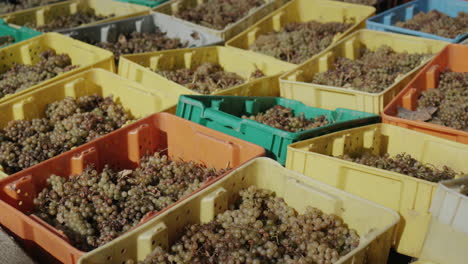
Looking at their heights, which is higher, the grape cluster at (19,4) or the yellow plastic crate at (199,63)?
the grape cluster at (19,4)

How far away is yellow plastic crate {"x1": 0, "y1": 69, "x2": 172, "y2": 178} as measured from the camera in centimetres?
351

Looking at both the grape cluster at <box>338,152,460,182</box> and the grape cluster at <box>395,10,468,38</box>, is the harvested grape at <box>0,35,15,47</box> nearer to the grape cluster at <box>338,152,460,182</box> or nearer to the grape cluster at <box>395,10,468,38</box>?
the grape cluster at <box>338,152,460,182</box>

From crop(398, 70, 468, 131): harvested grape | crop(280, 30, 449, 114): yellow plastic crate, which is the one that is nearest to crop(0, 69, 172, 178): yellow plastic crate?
crop(280, 30, 449, 114): yellow plastic crate

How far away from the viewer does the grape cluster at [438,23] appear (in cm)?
479

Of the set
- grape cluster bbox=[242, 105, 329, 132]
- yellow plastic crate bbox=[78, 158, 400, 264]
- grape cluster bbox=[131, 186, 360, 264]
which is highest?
grape cluster bbox=[242, 105, 329, 132]

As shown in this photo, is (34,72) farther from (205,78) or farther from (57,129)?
(205,78)

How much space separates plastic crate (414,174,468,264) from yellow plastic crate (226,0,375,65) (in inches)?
123

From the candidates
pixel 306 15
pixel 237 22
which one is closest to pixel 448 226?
pixel 237 22

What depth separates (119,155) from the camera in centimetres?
316

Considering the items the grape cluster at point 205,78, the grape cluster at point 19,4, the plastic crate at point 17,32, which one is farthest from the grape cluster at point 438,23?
the grape cluster at point 19,4

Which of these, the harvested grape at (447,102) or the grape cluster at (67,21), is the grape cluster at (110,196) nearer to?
the harvested grape at (447,102)

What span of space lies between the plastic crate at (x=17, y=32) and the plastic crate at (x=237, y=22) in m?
1.39

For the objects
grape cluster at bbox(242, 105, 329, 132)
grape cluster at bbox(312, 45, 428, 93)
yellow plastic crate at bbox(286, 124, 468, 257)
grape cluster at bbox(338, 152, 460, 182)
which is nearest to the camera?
yellow plastic crate at bbox(286, 124, 468, 257)

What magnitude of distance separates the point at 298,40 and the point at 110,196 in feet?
9.24
